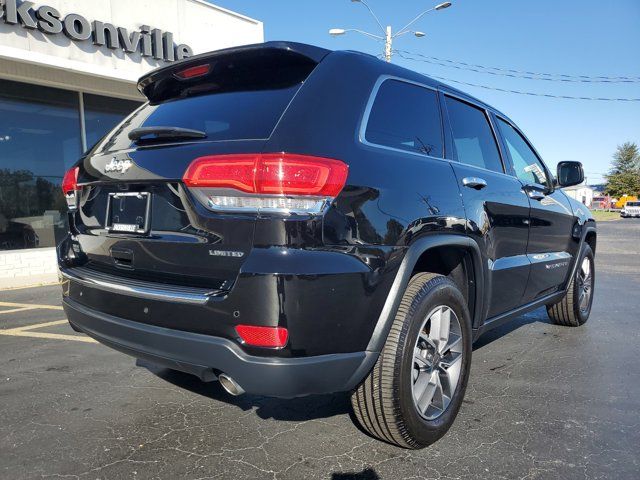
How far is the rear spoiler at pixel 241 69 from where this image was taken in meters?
2.28

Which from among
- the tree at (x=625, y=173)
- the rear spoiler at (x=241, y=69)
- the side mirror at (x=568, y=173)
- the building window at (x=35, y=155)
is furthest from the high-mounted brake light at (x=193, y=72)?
the tree at (x=625, y=173)

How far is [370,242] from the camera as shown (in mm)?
2049

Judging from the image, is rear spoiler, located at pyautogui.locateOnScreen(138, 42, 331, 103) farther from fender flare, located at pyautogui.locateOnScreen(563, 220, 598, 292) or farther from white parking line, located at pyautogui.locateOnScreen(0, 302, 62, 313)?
white parking line, located at pyautogui.locateOnScreen(0, 302, 62, 313)

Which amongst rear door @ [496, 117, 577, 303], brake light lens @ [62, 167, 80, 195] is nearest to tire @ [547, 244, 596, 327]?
rear door @ [496, 117, 577, 303]

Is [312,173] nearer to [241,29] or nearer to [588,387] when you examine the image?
[588,387]

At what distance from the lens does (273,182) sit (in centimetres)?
189

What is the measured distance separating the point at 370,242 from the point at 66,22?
8.82 metres

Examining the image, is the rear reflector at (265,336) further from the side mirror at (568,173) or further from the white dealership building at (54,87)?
the white dealership building at (54,87)

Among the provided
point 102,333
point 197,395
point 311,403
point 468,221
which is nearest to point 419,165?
point 468,221

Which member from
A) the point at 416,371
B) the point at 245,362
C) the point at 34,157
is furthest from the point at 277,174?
the point at 34,157

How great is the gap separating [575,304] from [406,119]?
323 centimetres

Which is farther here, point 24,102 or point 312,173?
point 24,102

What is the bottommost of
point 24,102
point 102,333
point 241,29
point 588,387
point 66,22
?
point 588,387

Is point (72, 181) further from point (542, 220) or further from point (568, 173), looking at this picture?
point (568, 173)
